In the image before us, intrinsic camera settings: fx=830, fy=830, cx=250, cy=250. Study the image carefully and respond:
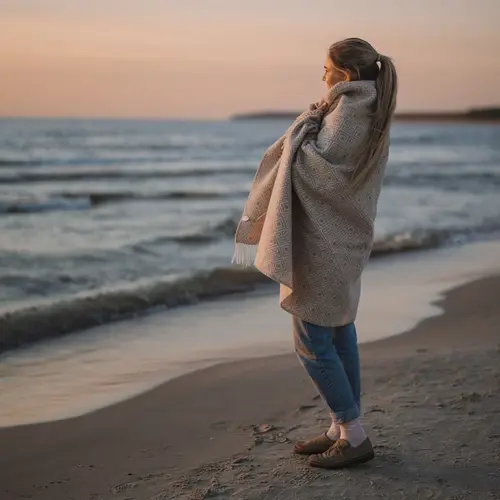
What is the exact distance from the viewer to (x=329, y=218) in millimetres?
3082

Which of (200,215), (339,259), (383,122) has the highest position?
(383,122)

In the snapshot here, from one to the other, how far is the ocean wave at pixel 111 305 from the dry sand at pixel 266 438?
1737mm

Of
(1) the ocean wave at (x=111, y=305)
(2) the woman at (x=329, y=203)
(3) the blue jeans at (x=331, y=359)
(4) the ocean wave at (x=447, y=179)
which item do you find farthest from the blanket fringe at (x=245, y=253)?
(4) the ocean wave at (x=447, y=179)

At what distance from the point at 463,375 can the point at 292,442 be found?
1.24 metres

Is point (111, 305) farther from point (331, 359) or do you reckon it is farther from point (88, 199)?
point (88, 199)

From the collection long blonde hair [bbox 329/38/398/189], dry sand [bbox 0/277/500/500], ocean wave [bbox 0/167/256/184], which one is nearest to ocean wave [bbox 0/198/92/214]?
ocean wave [bbox 0/167/256/184]

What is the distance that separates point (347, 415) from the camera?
3307 millimetres

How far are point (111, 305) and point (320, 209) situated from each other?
14.4 ft

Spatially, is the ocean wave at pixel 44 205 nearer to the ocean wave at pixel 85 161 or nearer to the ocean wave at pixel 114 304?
the ocean wave at pixel 114 304

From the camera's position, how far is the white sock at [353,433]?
329 cm

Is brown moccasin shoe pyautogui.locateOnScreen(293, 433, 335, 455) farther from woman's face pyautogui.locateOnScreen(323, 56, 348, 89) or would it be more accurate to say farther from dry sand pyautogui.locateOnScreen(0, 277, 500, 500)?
woman's face pyautogui.locateOnScreen(323, 56, 348, 89)

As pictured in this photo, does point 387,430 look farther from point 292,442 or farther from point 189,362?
point 189,362

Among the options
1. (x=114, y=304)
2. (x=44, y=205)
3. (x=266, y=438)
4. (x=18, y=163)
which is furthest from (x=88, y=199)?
(x=266, y=438)

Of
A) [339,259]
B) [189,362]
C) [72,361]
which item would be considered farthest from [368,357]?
[339,259]
